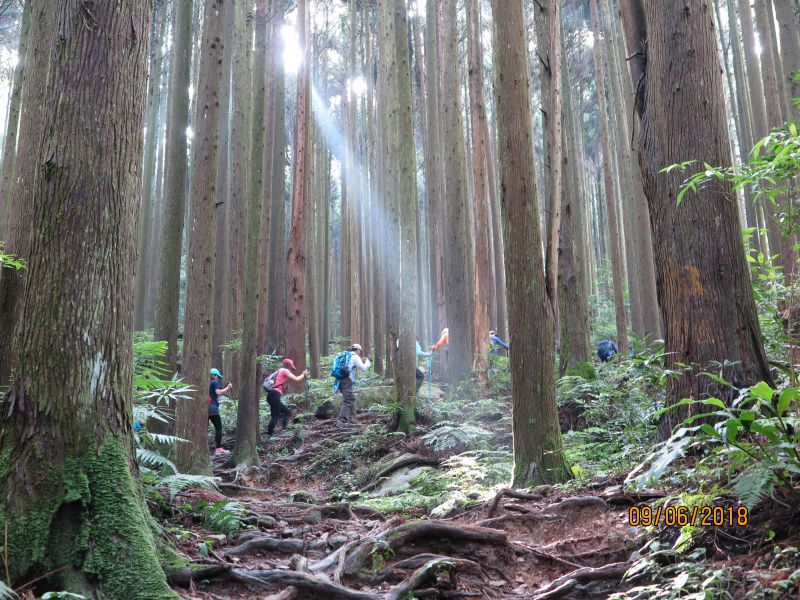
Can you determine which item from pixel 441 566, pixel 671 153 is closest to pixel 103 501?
pixel 441 566

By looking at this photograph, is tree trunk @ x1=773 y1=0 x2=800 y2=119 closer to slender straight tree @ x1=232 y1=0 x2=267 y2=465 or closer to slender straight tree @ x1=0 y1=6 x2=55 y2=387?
slender straight tree @ x1=232 y1=0 x2=267 y2=465

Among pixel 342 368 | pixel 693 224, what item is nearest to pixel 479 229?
pixel 342 368

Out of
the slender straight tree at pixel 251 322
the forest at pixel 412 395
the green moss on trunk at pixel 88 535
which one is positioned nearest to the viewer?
the green moss on trunk at pixel 88 535

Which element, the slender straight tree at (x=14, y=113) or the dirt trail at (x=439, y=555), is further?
the slender straight tree at (x=14, y=113)

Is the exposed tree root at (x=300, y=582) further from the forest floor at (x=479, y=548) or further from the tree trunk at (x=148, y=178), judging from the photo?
the tree trunk at (x=148, y=178)

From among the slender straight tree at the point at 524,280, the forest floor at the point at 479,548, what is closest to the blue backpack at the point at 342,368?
the forest floor at the point at 479,548

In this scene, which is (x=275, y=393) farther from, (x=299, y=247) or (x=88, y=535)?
(x=88, y=535)

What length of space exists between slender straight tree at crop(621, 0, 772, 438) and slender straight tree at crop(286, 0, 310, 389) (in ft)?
35.0

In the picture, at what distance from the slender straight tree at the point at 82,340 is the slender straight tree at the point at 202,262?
449 cm

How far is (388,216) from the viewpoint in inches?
512

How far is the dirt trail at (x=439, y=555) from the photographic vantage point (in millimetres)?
3367

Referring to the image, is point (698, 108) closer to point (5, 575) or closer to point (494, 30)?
point (494, 30)
